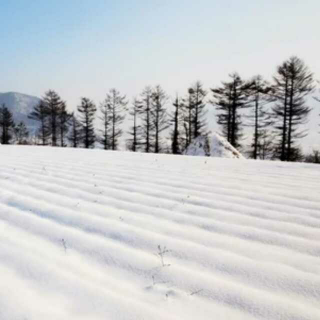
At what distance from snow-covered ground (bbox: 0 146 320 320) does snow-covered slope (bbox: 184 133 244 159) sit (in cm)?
997

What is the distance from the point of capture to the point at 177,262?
191cm

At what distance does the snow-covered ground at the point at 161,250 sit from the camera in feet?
4.93

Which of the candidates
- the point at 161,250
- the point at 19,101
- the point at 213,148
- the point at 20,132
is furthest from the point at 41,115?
the point at 19,101

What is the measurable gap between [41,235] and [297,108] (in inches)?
888

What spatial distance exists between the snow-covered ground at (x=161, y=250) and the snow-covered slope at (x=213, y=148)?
997cm

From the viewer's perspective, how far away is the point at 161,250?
2070 mm

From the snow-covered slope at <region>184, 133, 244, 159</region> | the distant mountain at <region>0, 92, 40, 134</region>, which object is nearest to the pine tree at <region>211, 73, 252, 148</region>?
the snow-covered slope at <region>184, 133, 244, 159</region>

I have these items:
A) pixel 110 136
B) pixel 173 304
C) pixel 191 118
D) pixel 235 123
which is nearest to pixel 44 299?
pixel 173 304

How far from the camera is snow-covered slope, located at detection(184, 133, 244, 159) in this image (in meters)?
13.7

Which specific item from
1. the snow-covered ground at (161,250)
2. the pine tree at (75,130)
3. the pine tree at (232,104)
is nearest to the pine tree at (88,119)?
the pine tree at (75,130)

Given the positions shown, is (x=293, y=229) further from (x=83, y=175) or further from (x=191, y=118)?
(x=191, y=118)

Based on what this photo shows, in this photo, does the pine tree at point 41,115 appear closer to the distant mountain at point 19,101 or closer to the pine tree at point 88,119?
the pine tree at point 88,119

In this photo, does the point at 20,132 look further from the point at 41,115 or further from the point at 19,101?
the point at 19,101

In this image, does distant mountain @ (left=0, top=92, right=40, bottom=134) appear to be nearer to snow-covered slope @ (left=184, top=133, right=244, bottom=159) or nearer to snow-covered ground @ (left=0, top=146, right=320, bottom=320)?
snow-covered slope @ (left=184, top=133, right=244, bottom=159)
